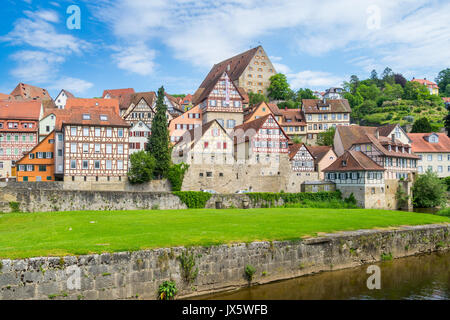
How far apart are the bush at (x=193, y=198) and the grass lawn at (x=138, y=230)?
794 centimetres

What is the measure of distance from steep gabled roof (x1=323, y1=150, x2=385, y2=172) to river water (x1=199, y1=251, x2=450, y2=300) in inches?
831

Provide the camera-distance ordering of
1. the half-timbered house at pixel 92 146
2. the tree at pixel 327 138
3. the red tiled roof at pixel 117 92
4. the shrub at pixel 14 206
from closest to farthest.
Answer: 1. the shrub at pixel 14 206
2. the half-timbered house at pixel 92 146
3. the tree at pixel 327 138
4. the red tiled roof at pixel 117 92

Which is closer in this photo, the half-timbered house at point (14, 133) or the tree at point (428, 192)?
the tree at point (428, 192)

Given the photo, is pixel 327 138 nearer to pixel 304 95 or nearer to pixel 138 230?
pixel 304 95

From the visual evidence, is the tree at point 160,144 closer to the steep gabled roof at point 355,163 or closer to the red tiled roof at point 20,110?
the steep gabled roof at point 355,163

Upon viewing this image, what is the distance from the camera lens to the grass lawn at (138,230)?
15391mm

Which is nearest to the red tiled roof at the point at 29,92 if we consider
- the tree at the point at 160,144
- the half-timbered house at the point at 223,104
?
the half-timbered house at the point at 223,104

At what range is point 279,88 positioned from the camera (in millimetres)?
90438

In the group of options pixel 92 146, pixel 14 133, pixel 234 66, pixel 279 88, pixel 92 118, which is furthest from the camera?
pixel 234 66

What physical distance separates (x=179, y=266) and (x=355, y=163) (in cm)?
3239

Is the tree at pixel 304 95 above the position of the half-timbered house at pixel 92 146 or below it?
above

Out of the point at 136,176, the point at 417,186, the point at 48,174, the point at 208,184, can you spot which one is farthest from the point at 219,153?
the point at 417,186

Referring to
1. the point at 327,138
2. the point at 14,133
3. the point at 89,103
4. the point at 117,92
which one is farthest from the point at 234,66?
the point at 14,133

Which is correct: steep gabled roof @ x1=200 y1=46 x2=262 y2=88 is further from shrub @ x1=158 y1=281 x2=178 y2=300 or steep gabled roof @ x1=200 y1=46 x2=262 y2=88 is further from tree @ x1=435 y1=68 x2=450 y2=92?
tree @ x1=435 y1=68 x2=450 y2=92
